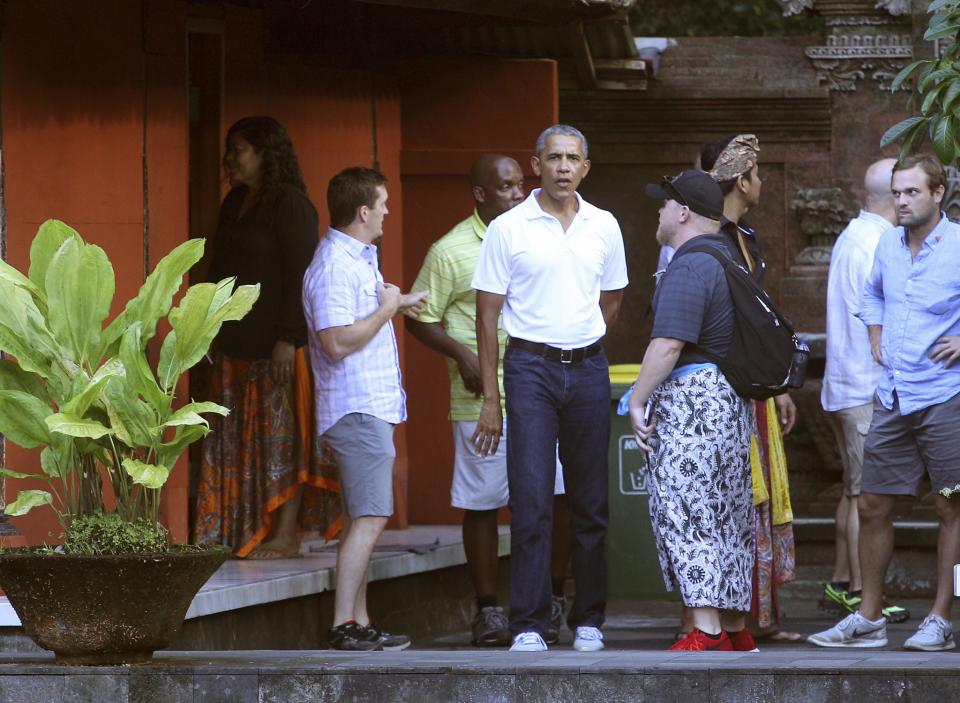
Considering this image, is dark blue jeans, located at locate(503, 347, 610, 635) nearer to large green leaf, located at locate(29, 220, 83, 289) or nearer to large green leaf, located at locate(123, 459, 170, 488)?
large green leaf, located at locate(123, 459, 170, 488)

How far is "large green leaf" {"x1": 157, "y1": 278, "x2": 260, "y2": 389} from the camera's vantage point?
6.70 meters

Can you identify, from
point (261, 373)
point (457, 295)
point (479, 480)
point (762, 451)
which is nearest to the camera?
point (762, 451)

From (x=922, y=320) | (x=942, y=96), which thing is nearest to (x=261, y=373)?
(x=922, y=320)

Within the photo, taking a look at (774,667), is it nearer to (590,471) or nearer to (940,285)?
(590,471)

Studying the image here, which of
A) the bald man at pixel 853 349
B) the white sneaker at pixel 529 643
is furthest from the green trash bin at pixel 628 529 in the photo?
the white sneaker at pixel 529 643

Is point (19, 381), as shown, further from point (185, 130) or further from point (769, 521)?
point (769, 521)

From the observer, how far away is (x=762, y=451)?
853 centimetres

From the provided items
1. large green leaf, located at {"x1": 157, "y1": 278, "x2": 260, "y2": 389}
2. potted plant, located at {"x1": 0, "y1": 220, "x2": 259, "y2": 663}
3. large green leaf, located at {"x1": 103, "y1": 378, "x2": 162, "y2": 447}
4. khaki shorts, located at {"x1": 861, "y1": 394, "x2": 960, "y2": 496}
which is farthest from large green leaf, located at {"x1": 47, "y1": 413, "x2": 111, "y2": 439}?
khaki shorts, located at {"x1": 861, "y1": 394, "x2": 960, "y2": 496}

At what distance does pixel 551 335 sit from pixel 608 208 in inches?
215

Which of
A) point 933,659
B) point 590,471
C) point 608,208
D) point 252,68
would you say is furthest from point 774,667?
point 608,208

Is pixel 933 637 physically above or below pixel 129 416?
below

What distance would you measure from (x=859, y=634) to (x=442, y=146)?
13.2 ft

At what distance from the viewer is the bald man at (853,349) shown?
9.27 m

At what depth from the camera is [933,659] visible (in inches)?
249
